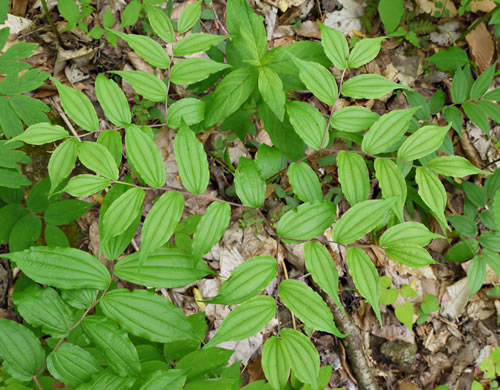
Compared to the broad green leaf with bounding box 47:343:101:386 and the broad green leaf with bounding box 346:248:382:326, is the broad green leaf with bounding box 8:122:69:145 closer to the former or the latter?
the broad green leaf with bounding box 47:343:101:386

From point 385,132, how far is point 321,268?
0.64m

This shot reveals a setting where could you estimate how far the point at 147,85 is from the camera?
1713 mm

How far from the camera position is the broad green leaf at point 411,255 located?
4.87 ft

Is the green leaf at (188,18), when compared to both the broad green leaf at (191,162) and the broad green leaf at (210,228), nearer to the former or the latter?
the broad green leaf at (191,162)

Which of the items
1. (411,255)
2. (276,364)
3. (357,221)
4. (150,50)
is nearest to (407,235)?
(411,255)

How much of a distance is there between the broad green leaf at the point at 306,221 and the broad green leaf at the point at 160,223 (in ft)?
1.36

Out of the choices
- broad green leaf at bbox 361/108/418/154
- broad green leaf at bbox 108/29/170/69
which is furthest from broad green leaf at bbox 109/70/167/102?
broad green leaf at bbox 361/108/418/154

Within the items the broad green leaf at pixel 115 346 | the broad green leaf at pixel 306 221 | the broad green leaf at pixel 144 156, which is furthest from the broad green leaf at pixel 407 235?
the broad green leaf at pixel 115 346

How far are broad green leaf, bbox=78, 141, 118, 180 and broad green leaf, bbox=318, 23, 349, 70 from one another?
1.01m

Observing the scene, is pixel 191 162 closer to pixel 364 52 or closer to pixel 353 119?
pixel 353 119

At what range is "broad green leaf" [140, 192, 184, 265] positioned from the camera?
4.47 ft

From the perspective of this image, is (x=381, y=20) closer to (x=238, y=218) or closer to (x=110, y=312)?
(x=238, y=218)

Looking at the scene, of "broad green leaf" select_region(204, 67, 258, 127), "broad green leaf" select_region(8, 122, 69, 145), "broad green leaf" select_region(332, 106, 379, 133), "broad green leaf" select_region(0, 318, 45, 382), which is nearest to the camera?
"broad green leaf" select_region(0, 318, 45, 382)

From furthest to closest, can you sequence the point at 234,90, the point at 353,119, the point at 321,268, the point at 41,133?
the point at 234,90
the point at 353,119
the point at 41,133
the point at 321,268
